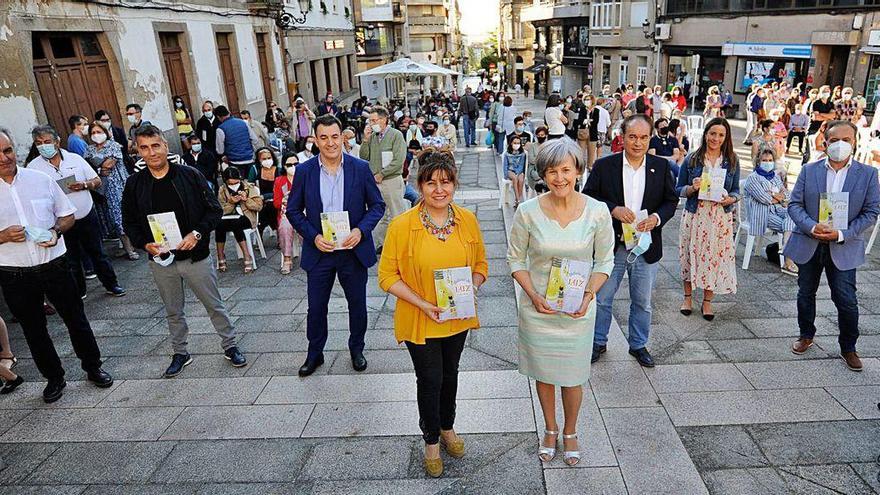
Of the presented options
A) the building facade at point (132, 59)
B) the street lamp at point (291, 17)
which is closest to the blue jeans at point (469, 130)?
the building facade at point (132, 59)

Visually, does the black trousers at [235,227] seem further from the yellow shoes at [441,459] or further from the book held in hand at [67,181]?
the yellow shoes at [441,459]

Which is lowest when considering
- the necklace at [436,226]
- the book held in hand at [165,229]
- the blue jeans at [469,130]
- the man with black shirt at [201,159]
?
the blue jeans at [469,130]

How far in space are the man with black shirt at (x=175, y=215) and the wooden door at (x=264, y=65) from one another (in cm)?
1406

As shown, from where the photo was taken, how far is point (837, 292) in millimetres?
4109

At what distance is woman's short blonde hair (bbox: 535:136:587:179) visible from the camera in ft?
9.21

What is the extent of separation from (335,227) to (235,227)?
3.52 meters

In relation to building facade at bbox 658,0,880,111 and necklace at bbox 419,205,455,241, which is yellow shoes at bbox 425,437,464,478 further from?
building facade at bbox 658,0,880,111

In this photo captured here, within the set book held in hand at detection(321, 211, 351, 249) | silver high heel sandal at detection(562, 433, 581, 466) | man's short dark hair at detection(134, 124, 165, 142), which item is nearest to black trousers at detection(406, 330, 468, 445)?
silver high heel sandal at detection(562, 433, 581, 466)

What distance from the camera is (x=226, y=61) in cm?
1446

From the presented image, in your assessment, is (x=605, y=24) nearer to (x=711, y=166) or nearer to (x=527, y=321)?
(x=711, y=166)

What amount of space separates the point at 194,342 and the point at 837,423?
5.03 m

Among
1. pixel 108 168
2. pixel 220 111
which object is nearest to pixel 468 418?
pixel 108 168

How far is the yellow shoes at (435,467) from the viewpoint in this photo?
10.3 ft

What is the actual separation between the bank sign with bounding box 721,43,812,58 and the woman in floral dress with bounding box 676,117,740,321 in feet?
65.7
